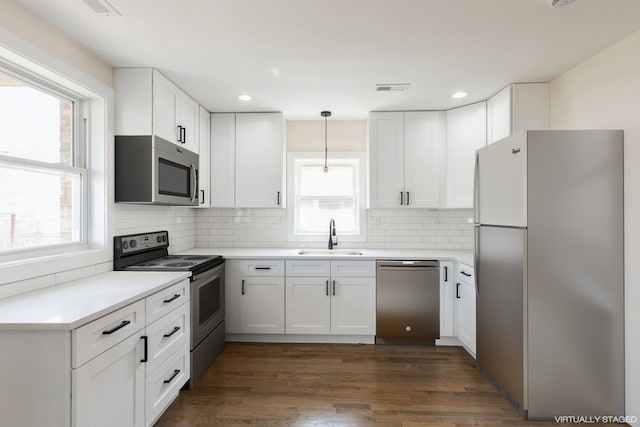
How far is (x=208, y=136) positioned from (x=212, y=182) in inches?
20.4

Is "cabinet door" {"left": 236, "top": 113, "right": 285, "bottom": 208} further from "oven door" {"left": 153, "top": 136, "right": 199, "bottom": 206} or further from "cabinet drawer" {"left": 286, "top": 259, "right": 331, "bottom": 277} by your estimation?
"cabinet drawer" {"left": 286, "top": 259, "right": 331, "bottom": 277}

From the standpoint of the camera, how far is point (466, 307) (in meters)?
3.16

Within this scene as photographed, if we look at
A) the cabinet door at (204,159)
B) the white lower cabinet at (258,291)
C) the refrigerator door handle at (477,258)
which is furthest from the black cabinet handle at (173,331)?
the refrigerator door handle at (477,258)

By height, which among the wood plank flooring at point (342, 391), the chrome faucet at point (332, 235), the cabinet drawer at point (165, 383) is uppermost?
the chrome faucet at point (332, 235)

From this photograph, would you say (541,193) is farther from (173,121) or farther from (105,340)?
(173,121)

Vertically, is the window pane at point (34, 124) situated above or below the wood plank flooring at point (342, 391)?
above

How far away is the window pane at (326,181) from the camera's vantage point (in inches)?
164

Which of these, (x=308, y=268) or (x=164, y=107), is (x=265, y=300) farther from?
(x=164, y=107)

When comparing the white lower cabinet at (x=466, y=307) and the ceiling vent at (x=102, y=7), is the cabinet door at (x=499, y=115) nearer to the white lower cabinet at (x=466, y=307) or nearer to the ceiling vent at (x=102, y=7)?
the white lower cabinet at (x=466, y=307)

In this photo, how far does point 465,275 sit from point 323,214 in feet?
5.81

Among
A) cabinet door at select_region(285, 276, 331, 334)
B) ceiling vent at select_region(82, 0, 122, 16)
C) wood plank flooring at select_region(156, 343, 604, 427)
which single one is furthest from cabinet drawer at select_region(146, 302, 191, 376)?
ceiling vent at select_region(82, 0, 122, 16)

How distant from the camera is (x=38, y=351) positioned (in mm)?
1373

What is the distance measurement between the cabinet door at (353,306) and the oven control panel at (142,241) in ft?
5.62

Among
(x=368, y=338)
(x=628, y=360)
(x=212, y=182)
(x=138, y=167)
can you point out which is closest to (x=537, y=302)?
(x=628, y=360)
